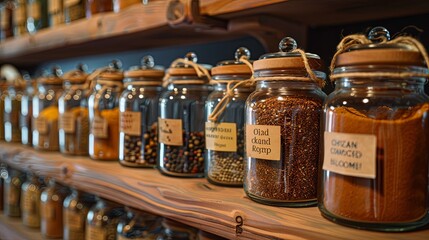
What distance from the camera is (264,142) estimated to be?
1.93ft

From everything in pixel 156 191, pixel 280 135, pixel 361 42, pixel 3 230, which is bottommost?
pixel 3 230

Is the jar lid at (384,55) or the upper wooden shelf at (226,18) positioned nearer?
the jar lid at (384,55)

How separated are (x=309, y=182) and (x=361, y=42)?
0.61 feet

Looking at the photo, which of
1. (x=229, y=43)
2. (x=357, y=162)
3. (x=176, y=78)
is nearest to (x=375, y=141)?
(x=357, y=162)

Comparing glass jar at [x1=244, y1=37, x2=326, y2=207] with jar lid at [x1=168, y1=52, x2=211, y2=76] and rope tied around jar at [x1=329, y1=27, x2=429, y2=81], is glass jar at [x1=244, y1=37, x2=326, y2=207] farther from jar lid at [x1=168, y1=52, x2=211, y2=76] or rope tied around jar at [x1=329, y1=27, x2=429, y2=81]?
jar lid at [x1=168, y1=52, x2=211, y2=76]

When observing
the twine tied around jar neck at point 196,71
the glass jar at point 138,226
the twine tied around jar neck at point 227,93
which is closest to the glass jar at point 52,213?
the glass jar at point 138,226

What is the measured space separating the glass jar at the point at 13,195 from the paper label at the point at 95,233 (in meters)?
0.53

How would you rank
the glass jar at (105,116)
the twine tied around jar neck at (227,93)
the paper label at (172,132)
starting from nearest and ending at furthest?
the twine tied around jar neck at (227,93), the paper label at (172,132), the glass jar at (105,116)

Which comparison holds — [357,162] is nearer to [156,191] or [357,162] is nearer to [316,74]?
[316,74]

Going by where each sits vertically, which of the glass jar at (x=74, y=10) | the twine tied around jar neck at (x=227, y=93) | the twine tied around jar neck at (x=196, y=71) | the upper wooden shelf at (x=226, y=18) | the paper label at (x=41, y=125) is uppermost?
the glass jar at (x=74, y=10)

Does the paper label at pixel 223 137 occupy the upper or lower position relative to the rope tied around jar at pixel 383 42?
lower

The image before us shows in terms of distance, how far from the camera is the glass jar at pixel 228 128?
708 millimetres

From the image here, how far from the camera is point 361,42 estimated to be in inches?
21.2

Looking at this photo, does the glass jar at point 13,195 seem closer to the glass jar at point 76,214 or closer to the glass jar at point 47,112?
the glass jar at point 47,112
